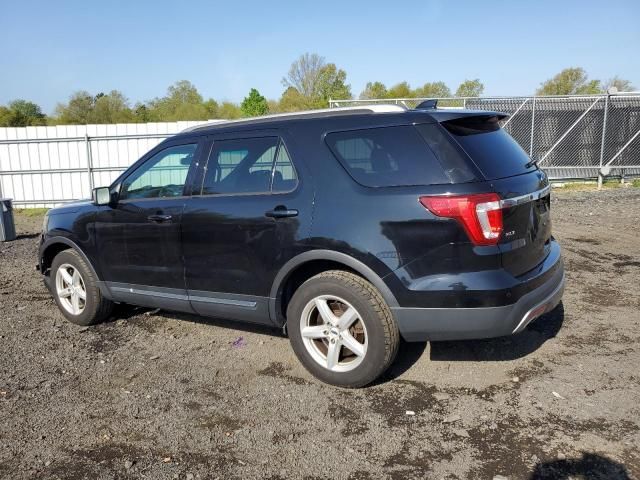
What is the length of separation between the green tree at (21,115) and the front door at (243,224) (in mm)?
47199

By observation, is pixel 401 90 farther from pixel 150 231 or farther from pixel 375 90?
pixel 150 231

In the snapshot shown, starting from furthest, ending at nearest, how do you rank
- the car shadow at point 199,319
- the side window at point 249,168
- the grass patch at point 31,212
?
the grass patch at point 31,212 < the car shadow at point 199,319 < the side window at point 249,168

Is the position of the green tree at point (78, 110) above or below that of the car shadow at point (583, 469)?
above

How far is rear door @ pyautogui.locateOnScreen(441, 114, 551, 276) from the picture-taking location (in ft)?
10.9

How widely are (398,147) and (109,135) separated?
13729mm

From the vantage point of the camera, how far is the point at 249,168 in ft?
13.5

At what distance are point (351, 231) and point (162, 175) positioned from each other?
1860 mm

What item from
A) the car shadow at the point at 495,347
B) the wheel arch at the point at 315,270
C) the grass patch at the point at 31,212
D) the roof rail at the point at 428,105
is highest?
the roof rail at the point at 428,105

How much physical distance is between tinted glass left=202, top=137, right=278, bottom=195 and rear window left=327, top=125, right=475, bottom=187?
57 cm

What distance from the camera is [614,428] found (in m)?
3.14

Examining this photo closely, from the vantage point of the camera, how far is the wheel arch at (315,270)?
3473 millimetres

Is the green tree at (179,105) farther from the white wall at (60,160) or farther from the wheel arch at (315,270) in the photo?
the wheel arch at (315,270)

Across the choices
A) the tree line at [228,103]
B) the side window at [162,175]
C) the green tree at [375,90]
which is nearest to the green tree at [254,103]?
the tree line at [228,103]

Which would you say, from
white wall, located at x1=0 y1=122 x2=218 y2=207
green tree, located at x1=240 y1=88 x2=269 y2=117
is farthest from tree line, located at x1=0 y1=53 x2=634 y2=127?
white wall, located at x1=0 y1=122 x2=218 y2=207
